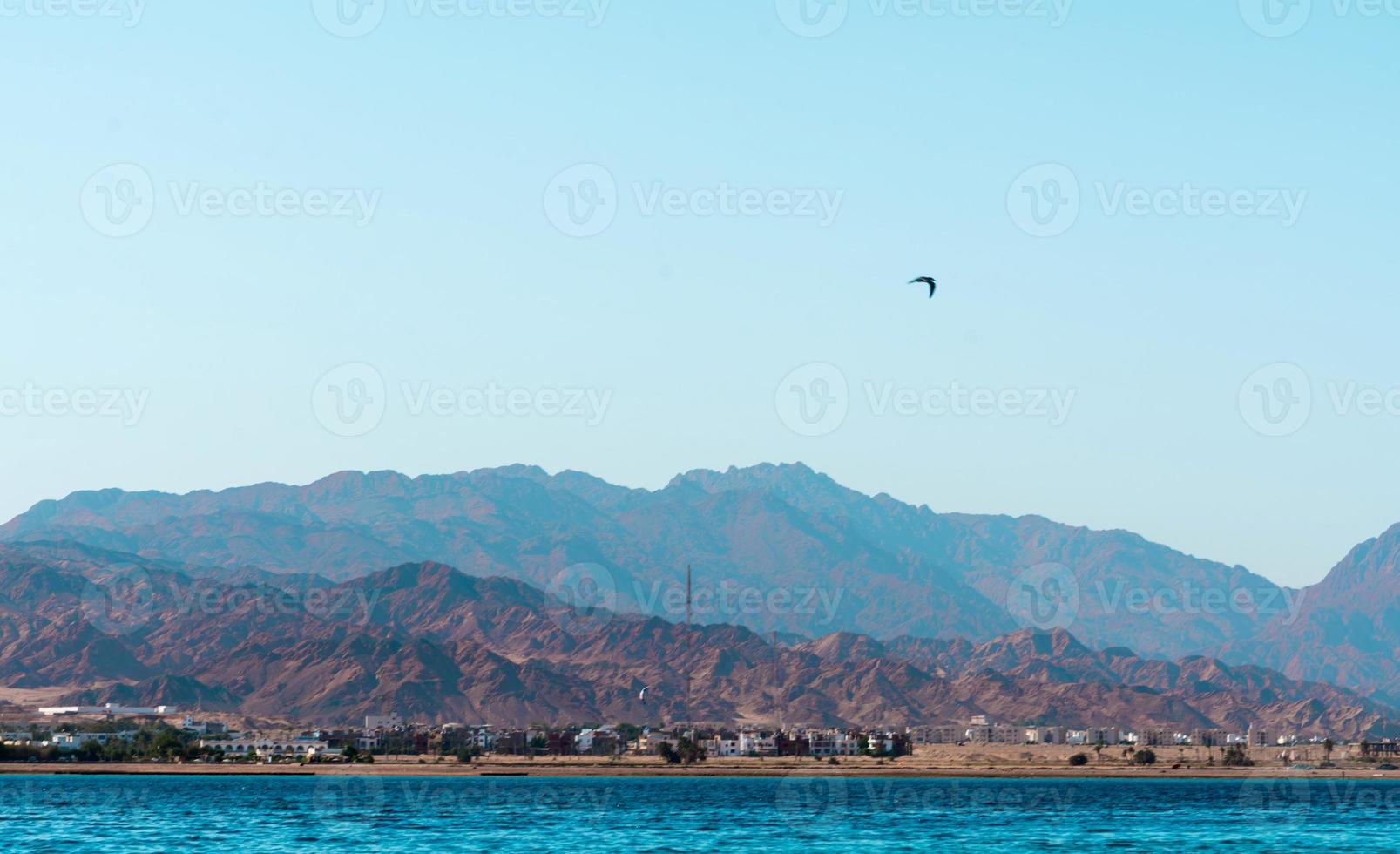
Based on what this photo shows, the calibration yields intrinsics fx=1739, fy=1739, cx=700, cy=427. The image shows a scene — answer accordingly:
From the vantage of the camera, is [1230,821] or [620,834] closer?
[620,834]

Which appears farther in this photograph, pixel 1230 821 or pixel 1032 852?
pixel 1230 821

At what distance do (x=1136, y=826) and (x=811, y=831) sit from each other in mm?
34503

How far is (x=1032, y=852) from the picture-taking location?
131 m

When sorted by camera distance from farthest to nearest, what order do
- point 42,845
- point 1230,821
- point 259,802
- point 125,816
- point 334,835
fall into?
point 259,802, point 1230,821, point 125,816, point 334,835, point 42,845

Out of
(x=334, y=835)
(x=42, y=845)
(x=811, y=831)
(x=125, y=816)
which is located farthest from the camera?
(x=125, y=816)

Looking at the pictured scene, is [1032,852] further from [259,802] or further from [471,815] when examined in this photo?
[259,802]

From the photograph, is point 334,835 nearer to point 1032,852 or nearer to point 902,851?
point 902,851

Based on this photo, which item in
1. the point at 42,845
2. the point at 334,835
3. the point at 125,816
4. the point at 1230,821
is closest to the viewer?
the point at 42,845

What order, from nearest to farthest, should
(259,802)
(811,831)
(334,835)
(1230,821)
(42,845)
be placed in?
(42,845), (334,835), (811,831), (1230,821), (259,802)

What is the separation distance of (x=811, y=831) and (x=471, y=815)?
36.8 metres

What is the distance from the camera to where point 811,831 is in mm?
152500

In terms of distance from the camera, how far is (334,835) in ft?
449

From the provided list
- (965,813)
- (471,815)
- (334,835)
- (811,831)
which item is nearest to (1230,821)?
(965,813)

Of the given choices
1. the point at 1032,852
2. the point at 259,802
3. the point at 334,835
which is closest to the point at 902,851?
the point at 1032,852
